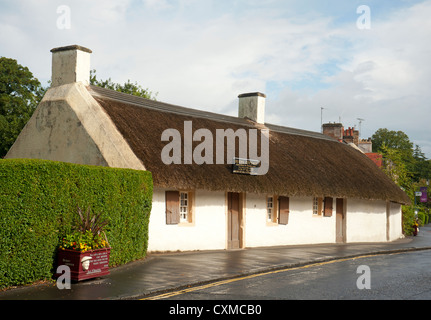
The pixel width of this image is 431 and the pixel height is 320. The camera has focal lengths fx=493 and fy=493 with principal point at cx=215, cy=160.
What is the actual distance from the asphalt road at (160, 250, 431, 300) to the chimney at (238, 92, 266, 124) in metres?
12.5

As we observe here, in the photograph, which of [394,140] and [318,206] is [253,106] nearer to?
[318,206]

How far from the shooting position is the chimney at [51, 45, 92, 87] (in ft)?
58.4

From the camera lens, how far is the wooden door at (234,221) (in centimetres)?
1938

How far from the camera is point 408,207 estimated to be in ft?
117

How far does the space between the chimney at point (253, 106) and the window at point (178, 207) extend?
9.23m

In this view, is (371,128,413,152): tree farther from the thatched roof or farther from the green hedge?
the green hedge

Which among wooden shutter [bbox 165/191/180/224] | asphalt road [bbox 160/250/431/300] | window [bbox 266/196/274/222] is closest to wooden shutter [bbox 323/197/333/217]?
window [bbox 266/196/274/222]

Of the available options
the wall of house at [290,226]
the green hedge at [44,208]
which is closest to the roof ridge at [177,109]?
the wall of house at [290,226]

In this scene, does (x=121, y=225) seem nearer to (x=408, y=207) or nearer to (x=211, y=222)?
(x=211, y=222)

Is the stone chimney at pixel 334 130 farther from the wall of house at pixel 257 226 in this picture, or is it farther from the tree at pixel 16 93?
the tree at pixel 16 93

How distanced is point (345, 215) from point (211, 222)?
9982mm

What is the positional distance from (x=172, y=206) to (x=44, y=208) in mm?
6901

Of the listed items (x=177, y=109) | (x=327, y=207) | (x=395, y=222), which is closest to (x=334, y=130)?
(x=395, y=222)

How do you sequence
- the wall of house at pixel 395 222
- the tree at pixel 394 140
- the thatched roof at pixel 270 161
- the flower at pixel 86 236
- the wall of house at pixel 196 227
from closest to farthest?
1. the flower at pixel 86 236
2. the wall of house at pixel 196 227
3. the thatched roof at pixel 270 161
4. the wall of house at pixel 395 222
5. the tree at pixel 394 140
